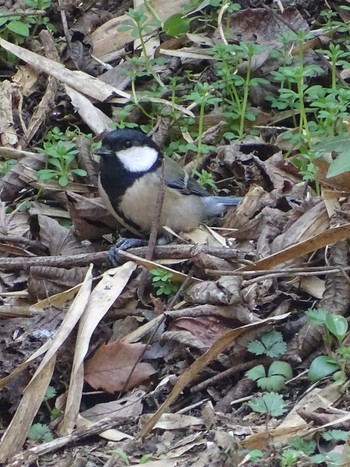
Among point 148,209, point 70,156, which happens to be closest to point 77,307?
point 148,209

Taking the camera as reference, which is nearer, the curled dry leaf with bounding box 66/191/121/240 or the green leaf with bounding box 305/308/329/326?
the green leaf with bounding box 305/308/329/326

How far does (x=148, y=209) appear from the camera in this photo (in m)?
4.59

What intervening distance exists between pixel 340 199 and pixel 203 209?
3.21 feet

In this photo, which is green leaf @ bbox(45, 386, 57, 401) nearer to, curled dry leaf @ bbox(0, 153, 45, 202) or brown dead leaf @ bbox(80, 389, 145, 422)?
brown dead leaf @ bbox(80, 389, 145, 422)

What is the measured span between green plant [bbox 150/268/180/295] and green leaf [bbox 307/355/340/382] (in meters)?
0.86

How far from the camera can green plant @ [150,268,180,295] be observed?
3943 millimetres

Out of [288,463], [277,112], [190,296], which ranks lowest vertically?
[277,112]

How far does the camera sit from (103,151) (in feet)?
15.1

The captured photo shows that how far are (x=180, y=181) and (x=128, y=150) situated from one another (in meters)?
0.35

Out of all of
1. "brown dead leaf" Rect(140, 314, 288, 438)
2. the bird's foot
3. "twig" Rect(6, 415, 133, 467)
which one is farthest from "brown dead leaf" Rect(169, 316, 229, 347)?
the bird's foot

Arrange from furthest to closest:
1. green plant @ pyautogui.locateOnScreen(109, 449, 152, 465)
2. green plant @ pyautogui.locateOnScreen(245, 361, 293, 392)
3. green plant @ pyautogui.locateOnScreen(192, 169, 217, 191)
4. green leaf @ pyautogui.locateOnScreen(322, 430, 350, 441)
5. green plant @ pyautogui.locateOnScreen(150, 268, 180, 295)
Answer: green plant @ pyautogui.locateOnScreen(192, 169, 217, 191) → green plant @ pyautogui.locateOnScreen(150, 268, 180, 295) → green plant @ pyautogui.locateOnScreen(245, 361, 293, 392) → green plant @ pyautogui.locateOnScreen(109, 449, 152, 465) → green leaf @ pyautogui.locateOnScreen(322, 430, 350, 441)

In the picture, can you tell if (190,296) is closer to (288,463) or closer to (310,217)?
(310,217)

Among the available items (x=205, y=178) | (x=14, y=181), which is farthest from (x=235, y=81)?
(x=14, y=181)

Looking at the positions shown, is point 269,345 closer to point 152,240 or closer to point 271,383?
point 271,383
